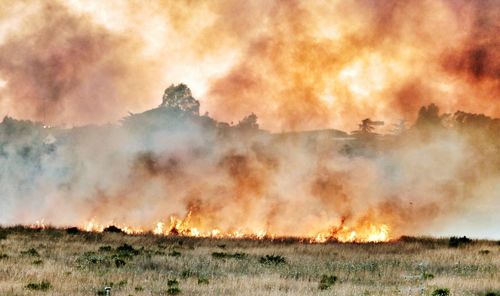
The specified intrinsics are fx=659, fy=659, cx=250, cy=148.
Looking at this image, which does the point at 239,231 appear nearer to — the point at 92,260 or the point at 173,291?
the point at 92,260

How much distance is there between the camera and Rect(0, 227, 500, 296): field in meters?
22.4

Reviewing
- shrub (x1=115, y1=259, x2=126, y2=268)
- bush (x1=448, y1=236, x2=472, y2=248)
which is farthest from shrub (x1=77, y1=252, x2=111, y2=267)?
bush (x1=448, y1=236, x2=472, y2=248)

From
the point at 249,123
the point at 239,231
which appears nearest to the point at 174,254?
the point at 239,231

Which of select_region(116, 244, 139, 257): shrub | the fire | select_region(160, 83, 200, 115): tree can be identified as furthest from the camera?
select_region(160, 83, 200, 115): tree

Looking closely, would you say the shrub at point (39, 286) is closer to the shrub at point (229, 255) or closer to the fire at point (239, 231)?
the shrub at point (229, 255)

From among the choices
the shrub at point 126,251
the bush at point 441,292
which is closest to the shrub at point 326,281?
the bush at point 441,292

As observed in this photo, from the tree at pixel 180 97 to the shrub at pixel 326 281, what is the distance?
181ft

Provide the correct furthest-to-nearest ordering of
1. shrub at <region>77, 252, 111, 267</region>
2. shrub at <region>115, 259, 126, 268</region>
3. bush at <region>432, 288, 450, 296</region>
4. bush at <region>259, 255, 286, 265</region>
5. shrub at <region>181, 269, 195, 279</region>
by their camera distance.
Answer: bush at <region>259, 255, 286, 265</region> < shrub at <region>77, 252, 111, 267</region> < shrub at <region>115, 259, 126, 268</region> < shrub at <region>181, 269, 195, 279</region> < bush at <region>432, 288, 450, 296</region>

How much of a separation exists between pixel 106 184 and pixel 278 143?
51.4 feet

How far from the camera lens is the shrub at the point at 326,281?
922 inches

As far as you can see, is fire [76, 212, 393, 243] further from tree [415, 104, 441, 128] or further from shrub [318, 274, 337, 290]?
shrub [318, 274, 337, 290]

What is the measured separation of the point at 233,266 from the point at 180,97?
56163 mm

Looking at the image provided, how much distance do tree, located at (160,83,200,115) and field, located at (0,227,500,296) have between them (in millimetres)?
39042

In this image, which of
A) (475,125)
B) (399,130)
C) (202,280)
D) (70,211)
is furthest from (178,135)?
(202,280)
